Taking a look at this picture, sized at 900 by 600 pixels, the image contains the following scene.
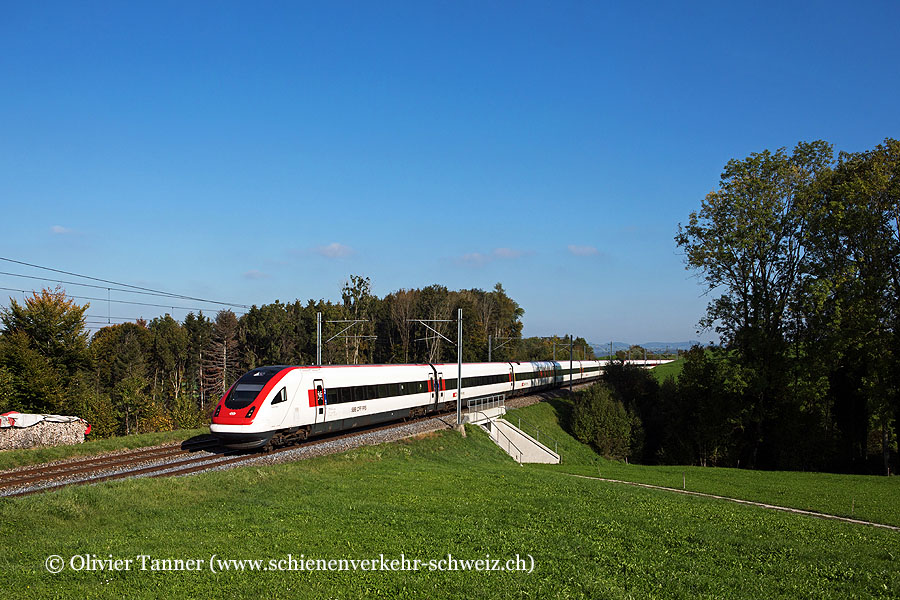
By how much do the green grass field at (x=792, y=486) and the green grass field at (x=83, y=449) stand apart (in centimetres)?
2004

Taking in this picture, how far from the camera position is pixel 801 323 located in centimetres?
3759

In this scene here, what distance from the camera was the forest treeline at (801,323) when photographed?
3341cm

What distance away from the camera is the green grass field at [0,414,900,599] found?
9.68 metres

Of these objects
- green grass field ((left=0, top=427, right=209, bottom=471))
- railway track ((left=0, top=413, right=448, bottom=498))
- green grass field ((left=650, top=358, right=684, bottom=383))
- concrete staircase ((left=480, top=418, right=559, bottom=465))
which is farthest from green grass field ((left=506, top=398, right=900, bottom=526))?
green grass field ((left=650, top=358, right=684, bottom=383))

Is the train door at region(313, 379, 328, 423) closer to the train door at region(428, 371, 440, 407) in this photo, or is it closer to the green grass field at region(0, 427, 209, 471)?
the green grass field at region(0, 427, 209, 471)

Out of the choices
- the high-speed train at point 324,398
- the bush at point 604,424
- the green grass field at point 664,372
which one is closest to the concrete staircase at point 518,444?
the high-speed train at point 324,398

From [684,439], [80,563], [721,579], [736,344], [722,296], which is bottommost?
[684,439]

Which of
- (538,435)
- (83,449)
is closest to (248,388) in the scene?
(83,449)

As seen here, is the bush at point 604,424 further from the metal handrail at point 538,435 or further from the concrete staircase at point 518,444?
the concrete staircase at point 518,444

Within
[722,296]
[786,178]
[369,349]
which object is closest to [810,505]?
[722,296]

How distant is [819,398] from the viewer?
3469 centimetres

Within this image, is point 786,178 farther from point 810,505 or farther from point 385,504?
point 385,504

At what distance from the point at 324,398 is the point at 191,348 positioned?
67.0 m

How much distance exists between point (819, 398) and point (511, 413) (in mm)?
20026
